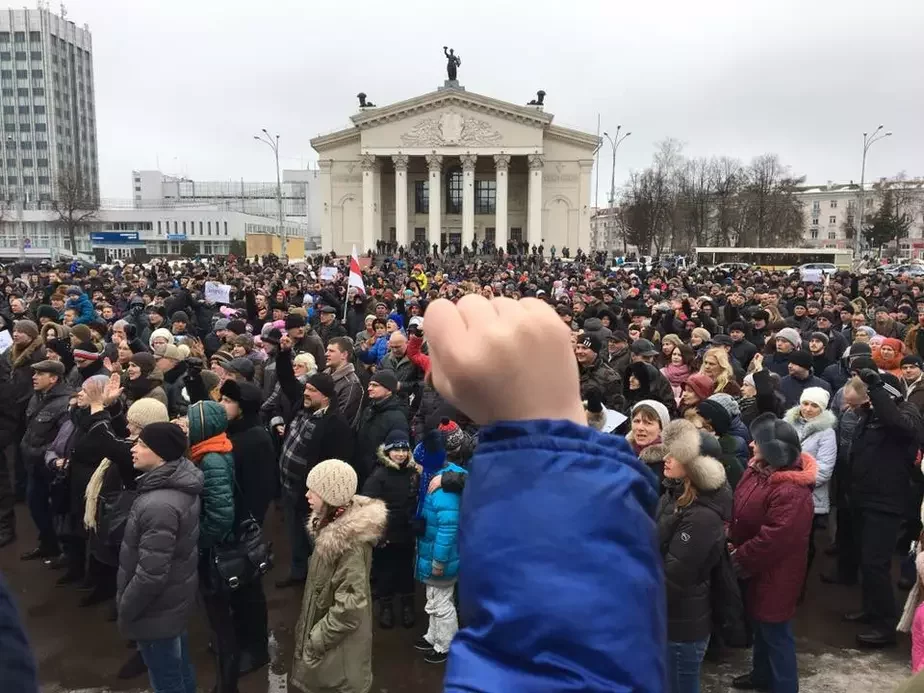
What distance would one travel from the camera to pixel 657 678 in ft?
2.74

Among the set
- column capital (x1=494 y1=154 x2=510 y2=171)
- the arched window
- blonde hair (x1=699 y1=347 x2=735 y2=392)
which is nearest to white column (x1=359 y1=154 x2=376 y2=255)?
the arched window

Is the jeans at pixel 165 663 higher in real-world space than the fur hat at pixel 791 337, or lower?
lower

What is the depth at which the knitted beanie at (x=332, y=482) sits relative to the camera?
383 cm

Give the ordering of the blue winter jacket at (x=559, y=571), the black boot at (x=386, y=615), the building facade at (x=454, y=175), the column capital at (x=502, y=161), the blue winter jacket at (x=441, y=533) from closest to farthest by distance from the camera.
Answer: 1. the blue winter jacket at (x=559, y=571)
2. the blue winter jacket at (x=441, y=533)
3. the black boot at (x=386, y=615)
4. the building facade at (x=454, y=175)
5. the column capital at (x=502, y=161)

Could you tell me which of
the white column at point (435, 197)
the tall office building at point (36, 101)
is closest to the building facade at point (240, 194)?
the tall office building at point (36, 101)

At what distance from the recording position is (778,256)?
153 ft

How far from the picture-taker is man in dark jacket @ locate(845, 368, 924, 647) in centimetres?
483

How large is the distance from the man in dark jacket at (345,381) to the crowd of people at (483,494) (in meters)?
0.02

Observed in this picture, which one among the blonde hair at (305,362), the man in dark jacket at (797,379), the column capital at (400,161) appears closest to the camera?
the blonde hair at (305,362)

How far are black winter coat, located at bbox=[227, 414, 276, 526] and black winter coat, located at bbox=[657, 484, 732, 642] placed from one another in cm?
278

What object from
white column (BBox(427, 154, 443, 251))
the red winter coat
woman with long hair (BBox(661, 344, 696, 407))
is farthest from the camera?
white column (BBox(427, 154, 443, 251))

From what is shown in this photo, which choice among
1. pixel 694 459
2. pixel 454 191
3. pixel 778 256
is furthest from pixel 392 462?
pixel 454 191

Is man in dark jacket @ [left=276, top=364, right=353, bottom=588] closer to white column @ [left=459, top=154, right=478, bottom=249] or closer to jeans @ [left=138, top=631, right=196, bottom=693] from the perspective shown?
jeans @ [left=138, top=631, right=196, bottom=693]

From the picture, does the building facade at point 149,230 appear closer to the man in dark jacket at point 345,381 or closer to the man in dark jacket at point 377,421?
the man in dark jacket at point 345,381
